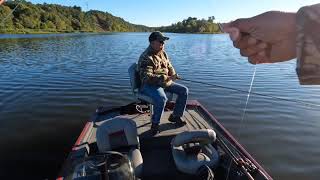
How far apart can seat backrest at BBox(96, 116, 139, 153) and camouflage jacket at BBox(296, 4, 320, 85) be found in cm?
486

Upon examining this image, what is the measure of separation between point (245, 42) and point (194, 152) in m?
4.42

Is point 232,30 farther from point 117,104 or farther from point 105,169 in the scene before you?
point 117,104

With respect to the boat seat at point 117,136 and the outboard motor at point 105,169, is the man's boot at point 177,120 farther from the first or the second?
the outboard motor at point 105,169

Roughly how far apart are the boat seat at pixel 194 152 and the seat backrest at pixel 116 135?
2.52 feet

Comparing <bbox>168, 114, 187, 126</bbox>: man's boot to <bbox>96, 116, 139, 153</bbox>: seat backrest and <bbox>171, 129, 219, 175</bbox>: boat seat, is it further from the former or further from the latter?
<bbox>96, 116, 139, 153</bbox>: seat backrest

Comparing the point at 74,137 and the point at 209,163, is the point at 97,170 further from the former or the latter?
the point at 74,137

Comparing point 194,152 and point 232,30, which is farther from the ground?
point 232,30

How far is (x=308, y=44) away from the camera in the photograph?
1469 mm

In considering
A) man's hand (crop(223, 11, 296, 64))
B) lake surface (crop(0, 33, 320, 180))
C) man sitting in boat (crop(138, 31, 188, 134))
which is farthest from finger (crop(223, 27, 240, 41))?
lake surface (crop(0, 33, 320, 180))

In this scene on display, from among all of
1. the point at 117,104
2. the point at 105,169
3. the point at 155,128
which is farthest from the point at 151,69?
the point at 117,104

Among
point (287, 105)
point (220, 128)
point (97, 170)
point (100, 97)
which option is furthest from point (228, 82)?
point (97, 170)

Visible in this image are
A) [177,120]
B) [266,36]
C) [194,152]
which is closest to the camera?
[266,36]

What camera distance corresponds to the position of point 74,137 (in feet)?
34.6

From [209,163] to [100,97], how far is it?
10.3 meters
